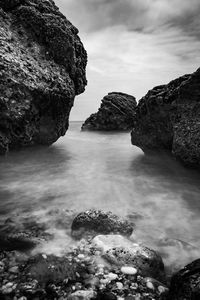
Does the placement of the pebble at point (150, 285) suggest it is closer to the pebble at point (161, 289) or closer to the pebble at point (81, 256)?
the pebble at point (161, 289)

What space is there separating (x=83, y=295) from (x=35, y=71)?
9.24m

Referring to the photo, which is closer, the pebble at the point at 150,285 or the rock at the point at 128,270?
the pebble at the point at 150,285

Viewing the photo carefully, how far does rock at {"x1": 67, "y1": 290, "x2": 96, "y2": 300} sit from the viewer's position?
112 inches

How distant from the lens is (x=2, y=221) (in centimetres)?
477

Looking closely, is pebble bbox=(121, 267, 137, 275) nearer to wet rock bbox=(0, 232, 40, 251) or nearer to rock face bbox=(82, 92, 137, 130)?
wet rock bbox=(0, 232, 40, 251)

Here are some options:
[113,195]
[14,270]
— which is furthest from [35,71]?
[14,270]

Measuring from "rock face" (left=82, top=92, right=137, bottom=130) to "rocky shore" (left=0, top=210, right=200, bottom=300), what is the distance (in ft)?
86.1

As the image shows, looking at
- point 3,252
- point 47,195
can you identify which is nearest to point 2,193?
point 47,195

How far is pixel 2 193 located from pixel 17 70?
5.00m

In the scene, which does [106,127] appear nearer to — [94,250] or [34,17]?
[34,17]

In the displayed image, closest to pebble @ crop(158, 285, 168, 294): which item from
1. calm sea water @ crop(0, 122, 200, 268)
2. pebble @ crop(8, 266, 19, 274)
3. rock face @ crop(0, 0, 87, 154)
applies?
calm sea water @ crop(0, 122, 200, 268)

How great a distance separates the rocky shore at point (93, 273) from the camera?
286 cm

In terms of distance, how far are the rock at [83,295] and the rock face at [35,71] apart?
298 inches

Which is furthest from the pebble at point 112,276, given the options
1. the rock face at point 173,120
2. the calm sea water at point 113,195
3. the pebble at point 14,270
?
the rock face at point 173,120
